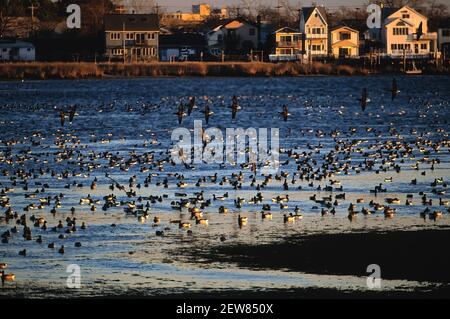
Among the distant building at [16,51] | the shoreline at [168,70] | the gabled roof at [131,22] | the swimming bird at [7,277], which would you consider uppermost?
the gabled roof at [131,22]

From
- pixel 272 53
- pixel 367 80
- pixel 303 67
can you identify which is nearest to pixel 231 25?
pixel 272 53

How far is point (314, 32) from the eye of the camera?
144375 millimetres

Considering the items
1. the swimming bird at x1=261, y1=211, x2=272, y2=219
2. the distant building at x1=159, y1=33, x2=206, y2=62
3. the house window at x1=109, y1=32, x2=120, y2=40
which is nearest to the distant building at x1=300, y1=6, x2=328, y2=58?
the distant building at x1=159, y1=33, x2=206, y2=62

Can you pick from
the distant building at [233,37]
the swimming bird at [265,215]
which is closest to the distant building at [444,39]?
the distant building at [233,37]

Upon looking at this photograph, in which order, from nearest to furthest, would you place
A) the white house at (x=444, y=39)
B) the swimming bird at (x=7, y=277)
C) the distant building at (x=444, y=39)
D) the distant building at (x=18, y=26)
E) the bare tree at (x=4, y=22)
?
1. the swimming bird at (x=7, y=277)
2. the distant building at (x=444, y=39)
3. the white house at (x=444, y=39)
4. the bare tree at (x=4, y=22)
5. the distant building at (x=18, y=26)

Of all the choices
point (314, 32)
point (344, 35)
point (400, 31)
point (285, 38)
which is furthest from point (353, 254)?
point (344, 35)

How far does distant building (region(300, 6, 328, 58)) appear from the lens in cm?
14400

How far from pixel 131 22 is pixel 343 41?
25.5 m

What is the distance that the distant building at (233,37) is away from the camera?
147 m

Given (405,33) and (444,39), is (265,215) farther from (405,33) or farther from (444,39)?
(444,39)

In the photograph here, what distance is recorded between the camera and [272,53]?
474 ft

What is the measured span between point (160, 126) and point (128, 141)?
9.73 metres

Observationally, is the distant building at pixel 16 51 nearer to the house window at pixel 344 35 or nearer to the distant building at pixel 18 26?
the distant building at pixel 18 26

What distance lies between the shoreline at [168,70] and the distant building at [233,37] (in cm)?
958
